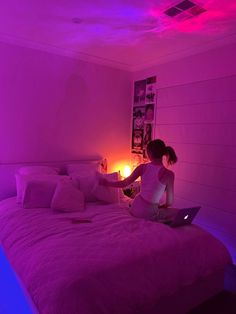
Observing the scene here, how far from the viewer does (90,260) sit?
1713 mm

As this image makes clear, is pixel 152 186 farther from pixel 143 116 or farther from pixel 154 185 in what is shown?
pixel 143 116

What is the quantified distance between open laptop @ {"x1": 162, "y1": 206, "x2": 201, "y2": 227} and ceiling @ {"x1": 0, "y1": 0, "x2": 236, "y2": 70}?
5.79 feet

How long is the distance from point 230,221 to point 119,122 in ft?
7.16

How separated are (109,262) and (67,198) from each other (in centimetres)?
119

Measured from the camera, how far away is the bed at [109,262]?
60.1 inches

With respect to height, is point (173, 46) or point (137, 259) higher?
point (173, 46)

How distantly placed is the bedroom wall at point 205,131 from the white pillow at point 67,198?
4.74 feet

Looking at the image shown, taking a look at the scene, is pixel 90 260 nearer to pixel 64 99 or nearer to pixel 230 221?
pixel 230 221

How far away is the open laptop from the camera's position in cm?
232

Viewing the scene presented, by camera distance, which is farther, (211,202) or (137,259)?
(211,202)

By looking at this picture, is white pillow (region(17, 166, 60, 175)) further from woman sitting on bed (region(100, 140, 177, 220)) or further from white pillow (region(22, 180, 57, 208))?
woman sitting on bed (region(100, 140, 177, 220))

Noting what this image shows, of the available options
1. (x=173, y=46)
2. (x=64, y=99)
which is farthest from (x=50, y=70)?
(x=173, y=46)

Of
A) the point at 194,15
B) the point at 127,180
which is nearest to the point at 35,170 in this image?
the point at 127,180

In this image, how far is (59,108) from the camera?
3615mm
